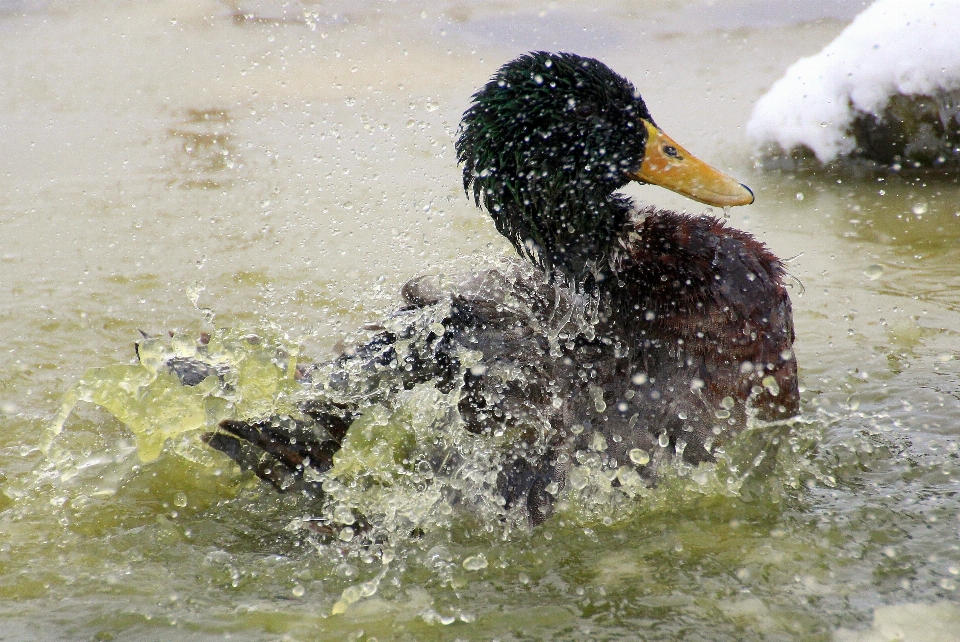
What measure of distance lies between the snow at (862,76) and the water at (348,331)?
1.12 feet

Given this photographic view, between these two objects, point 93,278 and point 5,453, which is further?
point 93,278

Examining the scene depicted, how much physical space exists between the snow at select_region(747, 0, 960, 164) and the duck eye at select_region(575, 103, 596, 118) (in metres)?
4.03

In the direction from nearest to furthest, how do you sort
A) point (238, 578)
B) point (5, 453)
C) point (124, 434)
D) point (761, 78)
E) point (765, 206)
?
point (238, 578)
point (5, 453)
point (124, 434)
point (765, 206)
point (761, 78)

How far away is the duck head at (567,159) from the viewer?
2867mm

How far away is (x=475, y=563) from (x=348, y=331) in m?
2.25

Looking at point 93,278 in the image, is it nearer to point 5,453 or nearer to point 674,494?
point 5,453

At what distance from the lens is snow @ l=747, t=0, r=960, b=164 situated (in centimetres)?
596

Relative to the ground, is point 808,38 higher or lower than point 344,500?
higher

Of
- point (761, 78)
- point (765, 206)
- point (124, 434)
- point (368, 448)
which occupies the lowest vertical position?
point (124, 434)

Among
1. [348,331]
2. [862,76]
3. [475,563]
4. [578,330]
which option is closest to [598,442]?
[578,330]

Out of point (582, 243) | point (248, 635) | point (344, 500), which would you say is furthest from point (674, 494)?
point (248, 635)

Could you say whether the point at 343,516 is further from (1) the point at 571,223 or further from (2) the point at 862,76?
(2) the point at 862,76

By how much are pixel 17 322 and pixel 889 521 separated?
13.6 ft

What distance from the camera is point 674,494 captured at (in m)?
2.72
